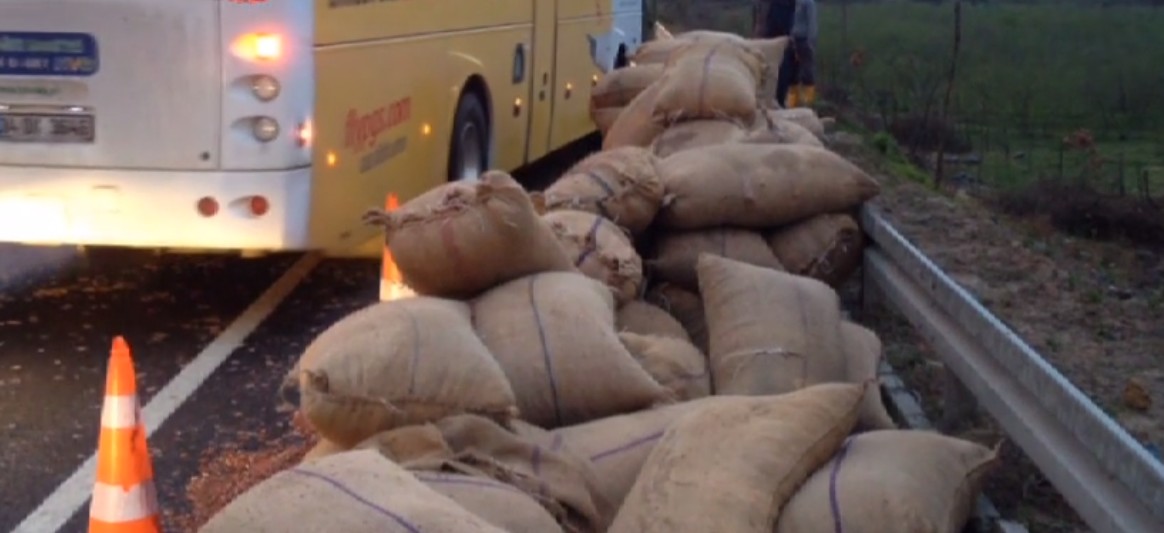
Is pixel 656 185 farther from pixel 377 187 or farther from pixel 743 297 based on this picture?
pixel 377 187

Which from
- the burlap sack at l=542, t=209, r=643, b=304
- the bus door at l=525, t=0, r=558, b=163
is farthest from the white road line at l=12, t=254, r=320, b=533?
the bus door at l=525, t=0, r=558, b=163

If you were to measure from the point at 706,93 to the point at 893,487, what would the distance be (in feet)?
14.9

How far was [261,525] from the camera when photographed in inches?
128

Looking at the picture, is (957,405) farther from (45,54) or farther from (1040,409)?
(45,54)

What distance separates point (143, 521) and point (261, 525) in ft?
4.14

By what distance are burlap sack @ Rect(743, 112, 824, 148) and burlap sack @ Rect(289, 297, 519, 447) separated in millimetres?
3206

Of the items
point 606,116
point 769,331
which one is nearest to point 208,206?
point 769,331

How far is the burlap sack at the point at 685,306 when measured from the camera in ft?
18.8

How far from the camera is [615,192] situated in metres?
6.24

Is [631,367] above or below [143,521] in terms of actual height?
above

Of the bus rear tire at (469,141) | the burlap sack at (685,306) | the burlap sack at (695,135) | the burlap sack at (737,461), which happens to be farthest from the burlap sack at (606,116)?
the burlap sack at (737,461)

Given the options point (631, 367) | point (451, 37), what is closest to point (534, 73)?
point (451, 37)

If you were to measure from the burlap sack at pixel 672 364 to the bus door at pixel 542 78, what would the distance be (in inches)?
259

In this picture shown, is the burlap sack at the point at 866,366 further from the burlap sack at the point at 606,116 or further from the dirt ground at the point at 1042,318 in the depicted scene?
the burlap sack at the point at 606,116
